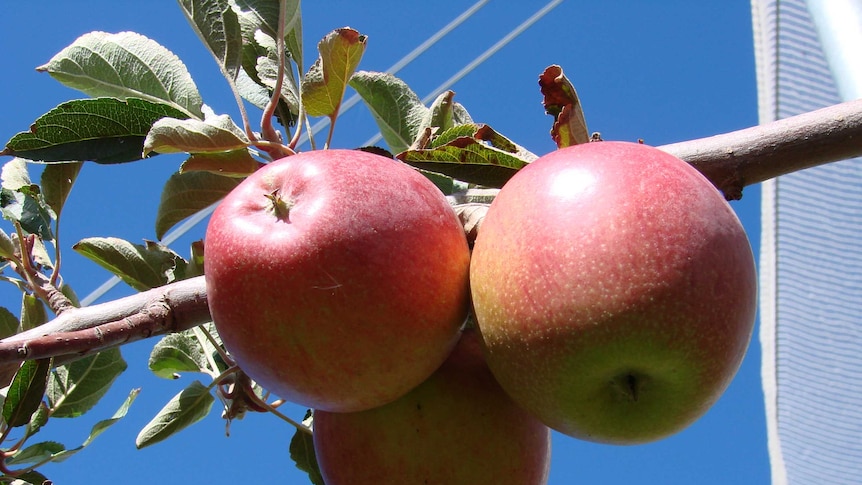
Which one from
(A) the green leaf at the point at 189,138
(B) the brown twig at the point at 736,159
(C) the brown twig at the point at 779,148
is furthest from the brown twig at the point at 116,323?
(C) the brown twig at the point at 779,148

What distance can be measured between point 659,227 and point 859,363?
6.40ft

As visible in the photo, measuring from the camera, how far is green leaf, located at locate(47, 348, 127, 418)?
127 centimetres

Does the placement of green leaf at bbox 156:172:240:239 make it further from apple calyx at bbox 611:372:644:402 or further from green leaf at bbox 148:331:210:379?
apple calyx at bbox 611:372:644:402

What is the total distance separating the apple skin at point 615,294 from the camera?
0.67 m

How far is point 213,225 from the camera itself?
0.79 m

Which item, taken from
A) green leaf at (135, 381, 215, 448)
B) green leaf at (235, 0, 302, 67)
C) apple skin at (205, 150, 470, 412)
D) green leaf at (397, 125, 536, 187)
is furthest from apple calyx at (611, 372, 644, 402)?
green leaf at (235, 0, 302, 67)

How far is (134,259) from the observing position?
1.12 meters

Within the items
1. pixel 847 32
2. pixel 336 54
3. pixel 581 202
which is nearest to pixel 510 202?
pixel 581 202

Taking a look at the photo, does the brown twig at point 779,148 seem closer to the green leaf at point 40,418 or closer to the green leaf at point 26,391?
the green leaf at point 26,391

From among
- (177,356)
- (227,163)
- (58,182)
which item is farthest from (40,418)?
(227,163)

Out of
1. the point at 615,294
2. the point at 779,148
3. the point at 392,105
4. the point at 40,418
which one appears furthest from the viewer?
the point at 40,418

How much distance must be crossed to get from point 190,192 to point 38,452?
1.48ft

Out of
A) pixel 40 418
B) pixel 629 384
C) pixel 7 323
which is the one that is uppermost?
pixel 7 323

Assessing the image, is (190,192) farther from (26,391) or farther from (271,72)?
(26,391)
